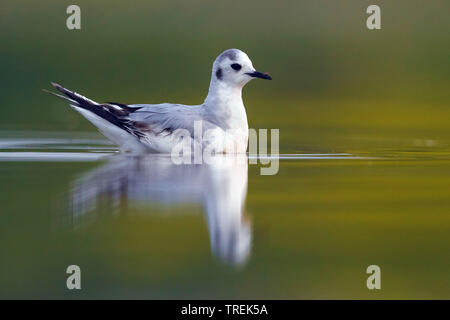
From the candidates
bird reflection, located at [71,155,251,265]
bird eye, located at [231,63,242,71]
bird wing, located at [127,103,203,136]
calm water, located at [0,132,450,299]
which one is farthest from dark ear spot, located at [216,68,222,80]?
calm water, located at [0,132,450,299]

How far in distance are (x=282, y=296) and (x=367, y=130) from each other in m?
8.82

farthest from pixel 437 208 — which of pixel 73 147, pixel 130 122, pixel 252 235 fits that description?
pixel 73 147

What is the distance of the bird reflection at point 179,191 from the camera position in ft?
20.0

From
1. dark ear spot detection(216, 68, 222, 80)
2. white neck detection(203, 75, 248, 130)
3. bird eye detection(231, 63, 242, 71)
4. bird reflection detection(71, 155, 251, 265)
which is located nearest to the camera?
bird reflection detection(71, 155, 251, 265)

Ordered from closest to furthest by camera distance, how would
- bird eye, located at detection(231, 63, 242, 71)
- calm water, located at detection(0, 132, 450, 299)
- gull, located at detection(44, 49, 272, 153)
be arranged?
1. calm water, located at detection(0, 132, 450, 299)
2. gull, located at detection(44, 49, 272, 153)
3. bird eye, located at detection(231, 63, 242, 71)

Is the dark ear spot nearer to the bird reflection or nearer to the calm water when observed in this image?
the bird reflection

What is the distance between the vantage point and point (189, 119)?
33.4 feet

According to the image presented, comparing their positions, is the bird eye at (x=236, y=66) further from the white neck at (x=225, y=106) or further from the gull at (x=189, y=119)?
the white neck at (x=225, y=106)

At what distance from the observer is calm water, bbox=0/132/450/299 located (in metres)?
5.12

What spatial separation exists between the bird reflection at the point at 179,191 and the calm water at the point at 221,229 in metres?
0.01

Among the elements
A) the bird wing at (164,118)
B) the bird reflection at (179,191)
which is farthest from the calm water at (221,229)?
the bird wing at (164,118)

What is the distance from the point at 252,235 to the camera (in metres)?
6.07

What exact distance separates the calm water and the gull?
2.73 ft

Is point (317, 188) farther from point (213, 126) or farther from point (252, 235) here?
point (213, 126)
